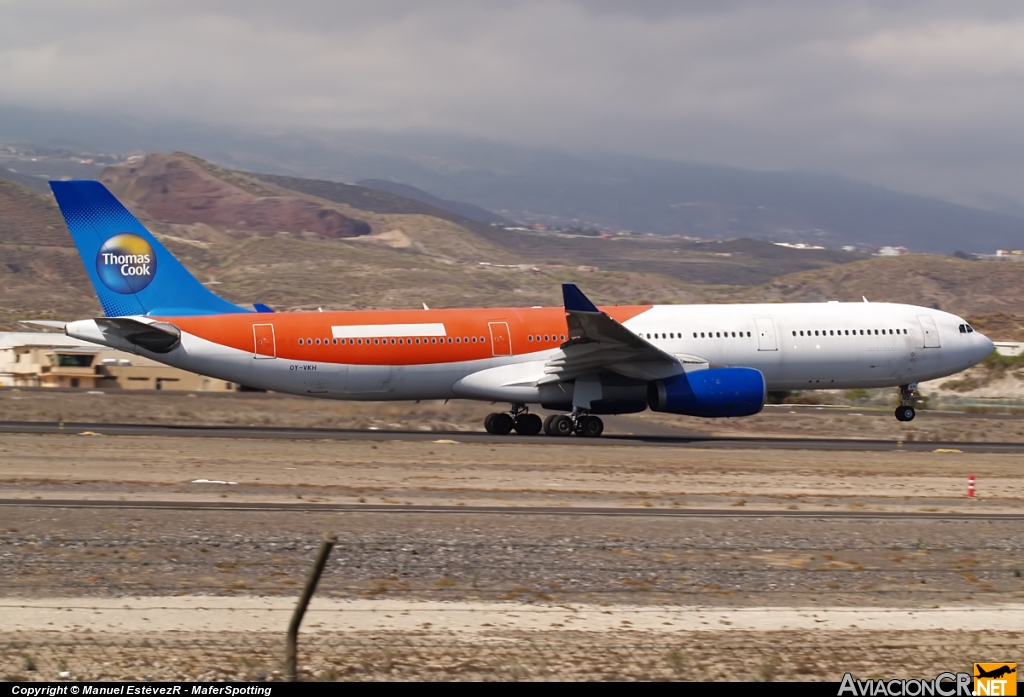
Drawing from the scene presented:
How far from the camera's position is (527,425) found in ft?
117

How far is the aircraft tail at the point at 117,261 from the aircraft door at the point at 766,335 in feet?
55.6

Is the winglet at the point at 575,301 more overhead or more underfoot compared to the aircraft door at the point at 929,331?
more overhead

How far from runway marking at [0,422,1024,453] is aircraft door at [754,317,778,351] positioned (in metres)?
2.96

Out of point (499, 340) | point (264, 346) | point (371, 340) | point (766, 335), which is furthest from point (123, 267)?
point (766, 335)

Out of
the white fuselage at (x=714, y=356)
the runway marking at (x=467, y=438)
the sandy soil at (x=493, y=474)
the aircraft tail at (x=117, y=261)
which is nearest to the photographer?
the sandy soil at (x=493, y=474)

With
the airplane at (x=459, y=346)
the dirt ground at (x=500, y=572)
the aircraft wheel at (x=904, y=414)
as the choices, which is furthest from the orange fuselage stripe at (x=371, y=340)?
the aircraft wheel at (x=904, y=414)

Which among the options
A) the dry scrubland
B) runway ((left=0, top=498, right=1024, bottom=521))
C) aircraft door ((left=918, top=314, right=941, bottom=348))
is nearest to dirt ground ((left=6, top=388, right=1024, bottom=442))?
the dry scrubland

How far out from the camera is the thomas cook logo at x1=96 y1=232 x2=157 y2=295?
33.9 m

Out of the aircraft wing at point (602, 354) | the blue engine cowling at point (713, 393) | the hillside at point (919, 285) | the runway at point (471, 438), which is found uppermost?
the hillside at point (919, 285)

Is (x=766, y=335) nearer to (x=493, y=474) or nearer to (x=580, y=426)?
(x=580, y=426)

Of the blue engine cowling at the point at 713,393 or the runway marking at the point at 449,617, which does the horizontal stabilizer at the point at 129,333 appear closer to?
the blue engine cowling at the point at 713,393

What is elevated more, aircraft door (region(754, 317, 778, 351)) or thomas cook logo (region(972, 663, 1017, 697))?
aircraft door (region(754, 317, 778, 351))

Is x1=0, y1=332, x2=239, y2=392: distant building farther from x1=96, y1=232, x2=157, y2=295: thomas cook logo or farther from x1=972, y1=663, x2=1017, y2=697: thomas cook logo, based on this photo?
x1=972, y1=663, x2=1017, y2=697: thomas cook logo

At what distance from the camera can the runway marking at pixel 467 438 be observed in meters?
32.2
